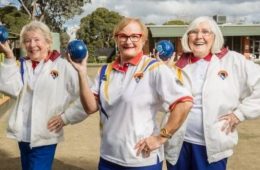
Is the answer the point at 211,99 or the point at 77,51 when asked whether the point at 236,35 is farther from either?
the point at 77,51

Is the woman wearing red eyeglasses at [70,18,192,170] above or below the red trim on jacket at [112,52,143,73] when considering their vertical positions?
below

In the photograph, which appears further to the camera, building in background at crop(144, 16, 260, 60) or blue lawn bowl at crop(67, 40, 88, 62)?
building in background at crop(144, 16, 260, 60)

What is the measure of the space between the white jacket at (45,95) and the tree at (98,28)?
5610 cm

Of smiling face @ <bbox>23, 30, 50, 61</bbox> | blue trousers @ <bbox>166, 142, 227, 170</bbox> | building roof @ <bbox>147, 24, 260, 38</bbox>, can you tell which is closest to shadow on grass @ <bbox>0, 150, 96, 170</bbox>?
blue trousers @ <bbox>166, 142, 227, 170</bbox>

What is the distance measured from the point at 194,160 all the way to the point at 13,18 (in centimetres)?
4015

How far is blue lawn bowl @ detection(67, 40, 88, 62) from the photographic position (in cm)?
316

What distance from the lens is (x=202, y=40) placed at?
394 centimetres

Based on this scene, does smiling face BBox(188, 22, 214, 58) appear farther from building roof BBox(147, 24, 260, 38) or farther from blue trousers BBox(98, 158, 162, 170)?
building roof BBox(147, 24, 260, 38)

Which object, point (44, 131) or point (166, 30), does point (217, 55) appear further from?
point (166, 30)

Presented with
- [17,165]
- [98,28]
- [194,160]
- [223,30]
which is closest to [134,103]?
[194,160]

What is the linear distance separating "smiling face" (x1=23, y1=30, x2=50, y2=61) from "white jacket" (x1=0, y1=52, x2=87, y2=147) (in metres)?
0.08

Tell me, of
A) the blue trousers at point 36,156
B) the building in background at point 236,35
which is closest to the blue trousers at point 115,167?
the blue trousers at point 36,156

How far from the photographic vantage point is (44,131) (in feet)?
13.2

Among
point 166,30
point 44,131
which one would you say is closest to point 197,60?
point 44,131
